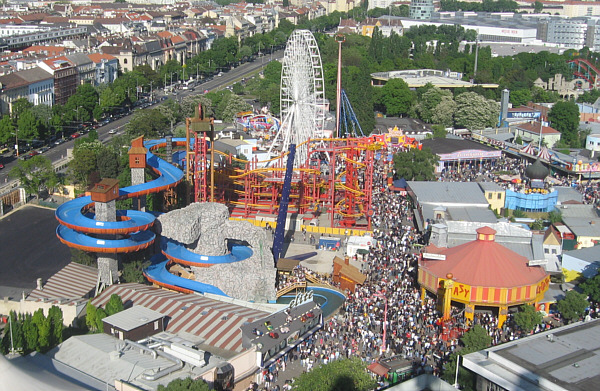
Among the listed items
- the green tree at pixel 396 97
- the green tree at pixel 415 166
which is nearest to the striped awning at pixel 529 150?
the green tree at pixel 415 166

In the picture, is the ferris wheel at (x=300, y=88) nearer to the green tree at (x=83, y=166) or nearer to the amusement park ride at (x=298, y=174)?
the amusement park ride at (x=298, y=174)

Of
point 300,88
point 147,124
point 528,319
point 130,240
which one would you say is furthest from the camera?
point 147,124

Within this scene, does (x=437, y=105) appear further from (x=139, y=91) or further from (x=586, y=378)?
(x=586, y=378)

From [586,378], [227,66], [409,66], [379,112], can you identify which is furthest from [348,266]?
[227,66]

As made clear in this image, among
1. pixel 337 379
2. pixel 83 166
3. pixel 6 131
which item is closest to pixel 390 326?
pixel 337 379

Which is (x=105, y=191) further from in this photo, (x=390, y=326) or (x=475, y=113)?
(x=475, y=113)
